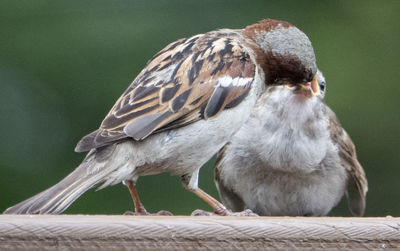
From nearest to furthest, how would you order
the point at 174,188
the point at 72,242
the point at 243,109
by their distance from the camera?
the point at 72,242
the point at 243,109
the point at 174,188

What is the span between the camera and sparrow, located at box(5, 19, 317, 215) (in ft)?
9.45

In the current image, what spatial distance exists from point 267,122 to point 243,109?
0.63 metres

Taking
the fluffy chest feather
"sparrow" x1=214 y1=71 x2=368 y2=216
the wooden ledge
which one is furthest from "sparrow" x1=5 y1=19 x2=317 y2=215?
the wooden ledge

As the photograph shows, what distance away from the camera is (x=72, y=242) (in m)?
2.06

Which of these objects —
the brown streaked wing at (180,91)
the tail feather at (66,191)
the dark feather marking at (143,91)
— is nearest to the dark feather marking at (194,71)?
the brown streaked wing at (180,91)

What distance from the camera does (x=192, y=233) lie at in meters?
2.13

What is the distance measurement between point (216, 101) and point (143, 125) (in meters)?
0.30

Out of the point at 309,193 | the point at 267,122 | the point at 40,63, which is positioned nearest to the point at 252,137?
the point at 267,122

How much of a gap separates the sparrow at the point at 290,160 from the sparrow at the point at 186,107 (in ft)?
0.64

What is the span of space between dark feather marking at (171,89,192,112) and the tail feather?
0.28m

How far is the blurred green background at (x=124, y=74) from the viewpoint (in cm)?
532

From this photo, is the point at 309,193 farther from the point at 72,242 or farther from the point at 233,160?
the point at 72,242

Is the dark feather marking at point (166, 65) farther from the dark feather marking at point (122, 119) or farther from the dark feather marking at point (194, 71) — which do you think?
the dark feather marking at point (122, 119)

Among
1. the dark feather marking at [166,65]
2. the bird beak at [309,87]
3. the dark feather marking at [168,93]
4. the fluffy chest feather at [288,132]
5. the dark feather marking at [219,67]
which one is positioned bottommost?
the fluffy chest feather at [288,132]
